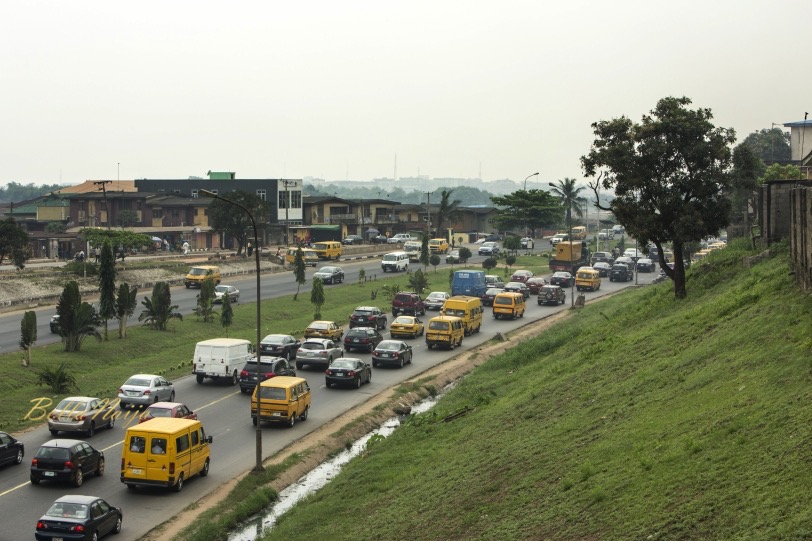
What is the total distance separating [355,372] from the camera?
46.6m

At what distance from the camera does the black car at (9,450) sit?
30875mm

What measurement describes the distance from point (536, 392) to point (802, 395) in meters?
15.6

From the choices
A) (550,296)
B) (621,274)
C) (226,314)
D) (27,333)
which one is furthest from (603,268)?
(27,333)

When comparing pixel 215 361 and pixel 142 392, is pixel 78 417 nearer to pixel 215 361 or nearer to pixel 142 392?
pixel 142 392

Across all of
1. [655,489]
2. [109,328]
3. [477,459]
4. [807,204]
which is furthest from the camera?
[109,328]

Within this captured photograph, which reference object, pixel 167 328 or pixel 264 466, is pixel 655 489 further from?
pixel 167 328

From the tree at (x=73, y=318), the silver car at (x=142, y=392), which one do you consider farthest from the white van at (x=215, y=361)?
the tree at (x=73, y=318)

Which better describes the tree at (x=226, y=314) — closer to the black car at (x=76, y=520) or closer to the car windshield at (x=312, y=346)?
the car windshield at (x=312, y=346)

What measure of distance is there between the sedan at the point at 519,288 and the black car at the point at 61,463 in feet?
186

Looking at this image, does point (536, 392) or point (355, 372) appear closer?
point (536, 392)

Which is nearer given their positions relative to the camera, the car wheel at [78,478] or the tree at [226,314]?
the car wheel at [78,478]

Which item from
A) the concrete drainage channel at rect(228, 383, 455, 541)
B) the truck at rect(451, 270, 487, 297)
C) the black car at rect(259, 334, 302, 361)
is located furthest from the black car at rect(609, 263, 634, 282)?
the concrete drainage channel at rect(228, 383, 455, 541)

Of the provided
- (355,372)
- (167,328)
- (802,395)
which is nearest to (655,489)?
(802,395)

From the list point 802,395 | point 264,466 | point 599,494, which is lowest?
point 264,466
